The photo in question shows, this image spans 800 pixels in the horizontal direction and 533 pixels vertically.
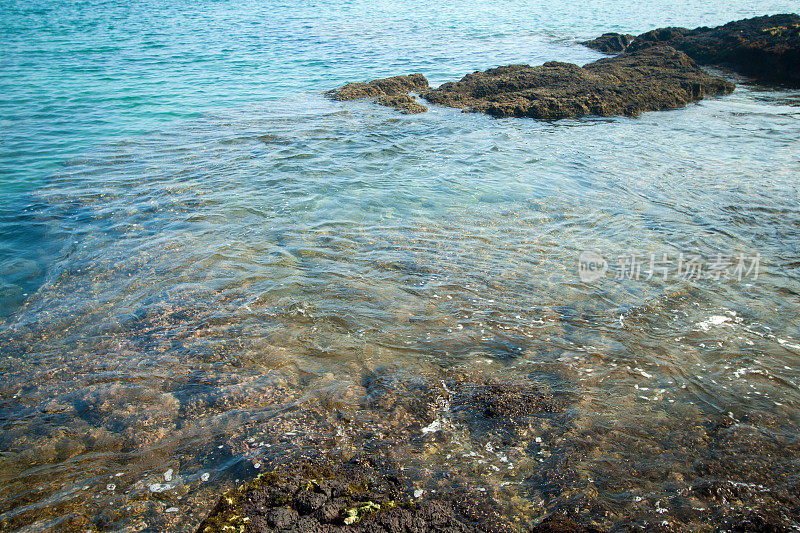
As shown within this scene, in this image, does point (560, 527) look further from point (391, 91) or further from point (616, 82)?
point (391, 91)

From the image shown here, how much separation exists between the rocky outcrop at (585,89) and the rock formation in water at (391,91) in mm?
967

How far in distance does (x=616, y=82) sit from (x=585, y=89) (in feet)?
4.61

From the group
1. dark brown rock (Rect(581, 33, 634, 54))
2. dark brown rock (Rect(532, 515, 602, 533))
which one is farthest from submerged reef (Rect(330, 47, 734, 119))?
dark brown rock (Rect(532, 515, 602, 533))

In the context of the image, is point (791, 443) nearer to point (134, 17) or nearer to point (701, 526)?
point (701, 526)

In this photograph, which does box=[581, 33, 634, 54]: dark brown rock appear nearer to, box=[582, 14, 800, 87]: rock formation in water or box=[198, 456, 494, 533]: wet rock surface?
box=[582, 14, 800, 87]: rock formation in water

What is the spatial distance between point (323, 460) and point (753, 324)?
4.60m

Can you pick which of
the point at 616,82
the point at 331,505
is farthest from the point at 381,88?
the point at 331,505

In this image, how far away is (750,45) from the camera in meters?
15.9

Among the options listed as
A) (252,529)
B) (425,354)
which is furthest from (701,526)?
(252,529)

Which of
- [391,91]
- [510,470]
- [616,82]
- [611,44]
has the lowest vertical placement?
[510,470]

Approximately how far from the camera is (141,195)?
316 inches

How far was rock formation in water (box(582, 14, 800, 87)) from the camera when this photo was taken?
1458 cm

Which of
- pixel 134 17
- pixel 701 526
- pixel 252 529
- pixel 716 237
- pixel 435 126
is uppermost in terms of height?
pixel 134 17

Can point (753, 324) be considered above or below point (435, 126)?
below
